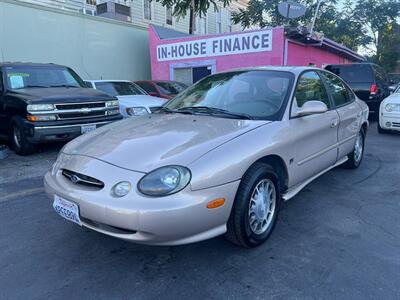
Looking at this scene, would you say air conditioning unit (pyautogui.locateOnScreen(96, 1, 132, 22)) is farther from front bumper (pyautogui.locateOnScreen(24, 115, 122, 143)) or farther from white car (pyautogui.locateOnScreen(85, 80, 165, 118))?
front bumper (pyautogui.locateOnScreen(24, 115, 122, 143))

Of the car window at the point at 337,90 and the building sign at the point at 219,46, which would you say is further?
the building sign at the point at 219,46

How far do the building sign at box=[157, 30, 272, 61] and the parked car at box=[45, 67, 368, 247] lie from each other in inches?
315

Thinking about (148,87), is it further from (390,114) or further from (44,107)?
(390,114)

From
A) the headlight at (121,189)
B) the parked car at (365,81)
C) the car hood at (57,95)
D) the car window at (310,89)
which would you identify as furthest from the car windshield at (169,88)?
the headlight at (121,189)

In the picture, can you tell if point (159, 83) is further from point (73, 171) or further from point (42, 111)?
point (73, 171)

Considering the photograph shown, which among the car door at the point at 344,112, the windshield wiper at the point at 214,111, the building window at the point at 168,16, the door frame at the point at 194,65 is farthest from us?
the building window at the point at 168,16

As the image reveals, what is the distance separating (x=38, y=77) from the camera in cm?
707

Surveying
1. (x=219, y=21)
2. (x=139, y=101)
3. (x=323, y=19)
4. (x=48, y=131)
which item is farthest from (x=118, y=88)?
(x=323, y=19)

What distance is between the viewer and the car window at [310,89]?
3737 mm

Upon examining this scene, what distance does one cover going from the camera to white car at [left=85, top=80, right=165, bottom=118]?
7.70 meters

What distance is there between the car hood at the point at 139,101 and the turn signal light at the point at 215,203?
545 centimetres

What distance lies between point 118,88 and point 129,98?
81cm

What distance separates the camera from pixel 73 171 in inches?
110

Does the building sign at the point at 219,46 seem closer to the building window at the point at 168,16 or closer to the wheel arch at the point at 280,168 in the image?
the building window at the point at 168,16
